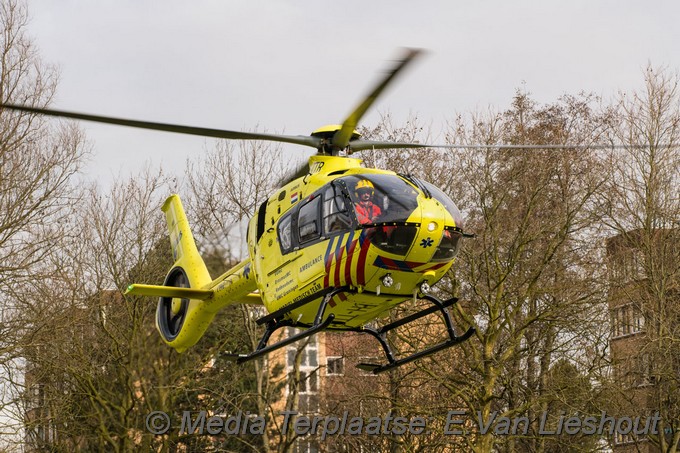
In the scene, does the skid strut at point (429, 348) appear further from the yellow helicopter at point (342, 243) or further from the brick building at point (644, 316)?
the brick building at point (644, 316)

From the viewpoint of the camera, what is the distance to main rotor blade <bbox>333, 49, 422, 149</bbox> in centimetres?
1177

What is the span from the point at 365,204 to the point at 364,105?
138 cm

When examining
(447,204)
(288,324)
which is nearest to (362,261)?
(447,204)

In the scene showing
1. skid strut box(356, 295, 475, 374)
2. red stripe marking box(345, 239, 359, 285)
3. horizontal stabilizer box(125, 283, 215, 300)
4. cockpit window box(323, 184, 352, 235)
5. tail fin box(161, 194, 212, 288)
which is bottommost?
skid strut box(356, 295, 475, 374)

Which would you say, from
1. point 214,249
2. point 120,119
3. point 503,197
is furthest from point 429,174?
point 214,249

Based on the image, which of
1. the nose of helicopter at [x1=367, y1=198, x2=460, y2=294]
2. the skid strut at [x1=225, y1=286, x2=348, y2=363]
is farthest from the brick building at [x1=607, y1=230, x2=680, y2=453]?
the nose of helicopter at [x1=367, y1=198, x2=460, y2=294]

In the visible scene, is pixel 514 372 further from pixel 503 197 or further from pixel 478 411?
pixel 503 197

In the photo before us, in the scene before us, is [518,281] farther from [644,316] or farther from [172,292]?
[172,292]

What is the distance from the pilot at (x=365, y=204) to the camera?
13805 millimetres

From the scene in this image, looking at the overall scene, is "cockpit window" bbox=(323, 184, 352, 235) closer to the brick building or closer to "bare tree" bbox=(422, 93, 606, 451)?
"bare tree" bbox=(422, 93, 606, 451)

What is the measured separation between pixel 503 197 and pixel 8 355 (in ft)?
45.1

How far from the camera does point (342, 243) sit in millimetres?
14141

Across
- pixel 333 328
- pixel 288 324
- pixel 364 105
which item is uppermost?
pixel 364 105

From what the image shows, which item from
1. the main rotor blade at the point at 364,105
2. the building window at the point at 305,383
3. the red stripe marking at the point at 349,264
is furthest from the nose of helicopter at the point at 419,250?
the building window at the point at 305,383
